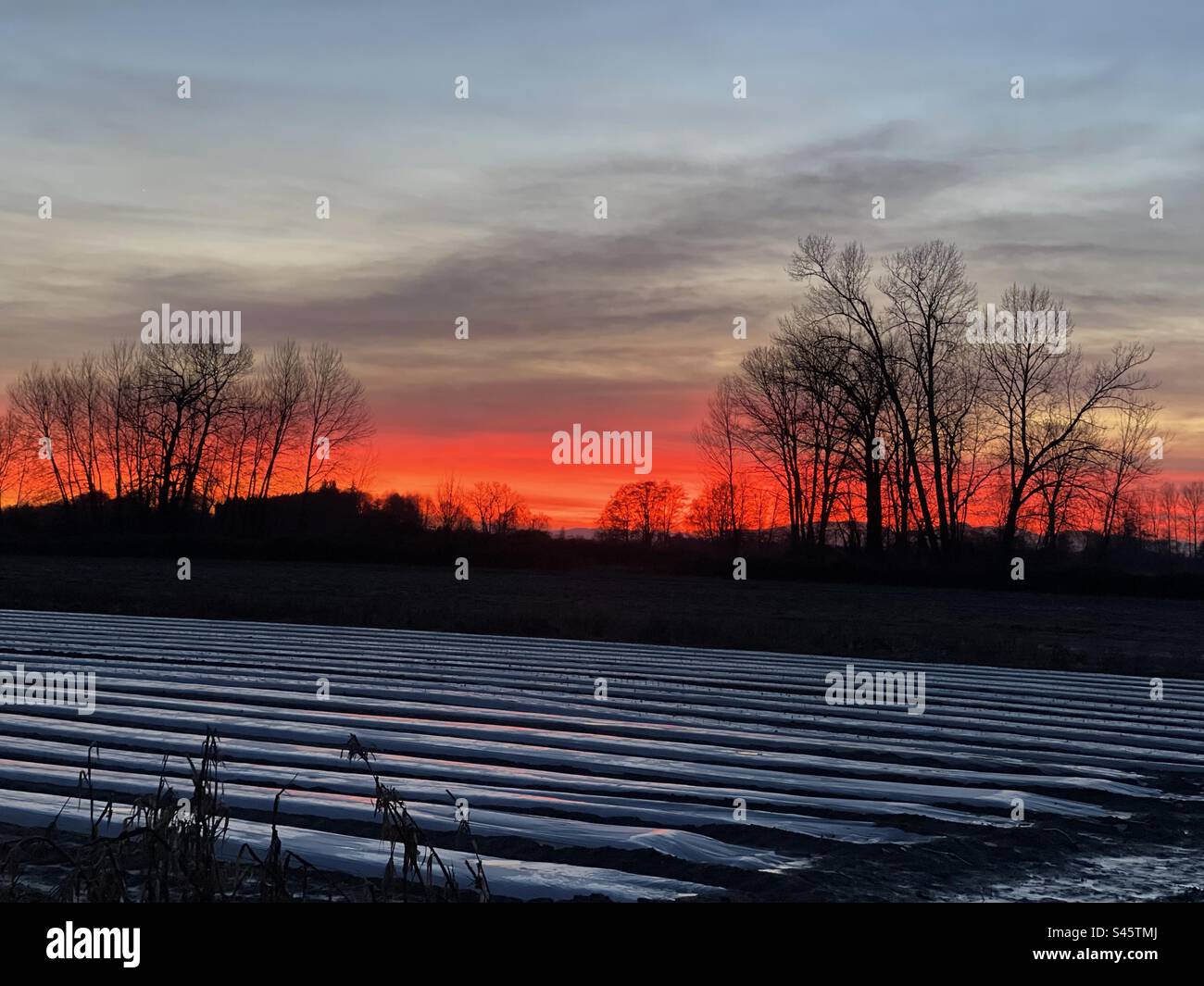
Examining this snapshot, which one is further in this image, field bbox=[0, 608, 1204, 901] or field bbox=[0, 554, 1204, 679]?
field bbox=[0, 554, 1204, 679]

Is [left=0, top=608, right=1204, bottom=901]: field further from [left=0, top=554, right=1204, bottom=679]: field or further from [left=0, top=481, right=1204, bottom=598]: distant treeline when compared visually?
[left=0, top=481, right=1204, bottom=598]: distant treeline

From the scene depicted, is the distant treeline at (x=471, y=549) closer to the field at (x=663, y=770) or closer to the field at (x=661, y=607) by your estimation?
the field at (x=661, y=607)

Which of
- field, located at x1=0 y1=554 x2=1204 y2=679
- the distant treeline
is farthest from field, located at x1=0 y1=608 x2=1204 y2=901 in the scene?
the distant treeline

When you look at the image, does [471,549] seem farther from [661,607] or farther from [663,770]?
[663,770]

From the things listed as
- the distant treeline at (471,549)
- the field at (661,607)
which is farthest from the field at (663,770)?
the distant treeline at (471,549)

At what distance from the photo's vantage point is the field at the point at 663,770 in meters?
4.95

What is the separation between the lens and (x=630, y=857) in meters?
4.95

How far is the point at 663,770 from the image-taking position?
22.4ft

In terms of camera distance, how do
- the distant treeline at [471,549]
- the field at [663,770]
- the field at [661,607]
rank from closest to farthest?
the field at [663,770] → the field at [661,607] → the distant treeline at [471,549]

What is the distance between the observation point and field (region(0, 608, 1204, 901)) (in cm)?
495
